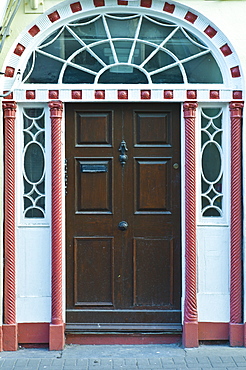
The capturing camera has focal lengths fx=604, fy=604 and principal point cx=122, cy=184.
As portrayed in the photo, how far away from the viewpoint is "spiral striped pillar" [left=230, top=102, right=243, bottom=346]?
6359 mm

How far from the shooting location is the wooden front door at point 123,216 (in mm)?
6555

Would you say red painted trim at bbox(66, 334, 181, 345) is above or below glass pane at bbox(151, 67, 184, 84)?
below

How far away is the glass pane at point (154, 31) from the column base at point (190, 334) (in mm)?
3018

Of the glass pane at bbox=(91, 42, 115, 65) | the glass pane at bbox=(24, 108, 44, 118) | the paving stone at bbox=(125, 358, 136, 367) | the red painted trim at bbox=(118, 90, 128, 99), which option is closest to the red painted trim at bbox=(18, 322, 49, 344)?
the paving stone at bbox=(125, 358, 136, 367)

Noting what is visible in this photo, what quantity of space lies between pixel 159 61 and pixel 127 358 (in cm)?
314

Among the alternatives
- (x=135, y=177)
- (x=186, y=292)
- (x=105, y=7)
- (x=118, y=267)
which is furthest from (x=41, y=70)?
(x=186, y=292)

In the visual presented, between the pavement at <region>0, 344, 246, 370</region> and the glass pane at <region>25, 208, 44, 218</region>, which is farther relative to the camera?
the glass pane at <region>25, 208, 44, 218</region>

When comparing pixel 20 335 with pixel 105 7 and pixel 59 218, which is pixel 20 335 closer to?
pixel 59 218

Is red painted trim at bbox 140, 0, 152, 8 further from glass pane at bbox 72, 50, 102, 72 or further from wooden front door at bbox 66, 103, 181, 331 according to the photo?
wooden front door at bbox 66, 103, 181, 331

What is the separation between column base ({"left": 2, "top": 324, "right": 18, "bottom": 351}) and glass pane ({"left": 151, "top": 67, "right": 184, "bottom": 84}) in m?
3.03

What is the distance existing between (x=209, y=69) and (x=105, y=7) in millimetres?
1280

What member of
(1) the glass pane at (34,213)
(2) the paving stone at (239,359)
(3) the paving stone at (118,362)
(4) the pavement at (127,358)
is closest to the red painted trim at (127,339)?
(4) the pavement at (127,358)

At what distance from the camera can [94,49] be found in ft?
21.2

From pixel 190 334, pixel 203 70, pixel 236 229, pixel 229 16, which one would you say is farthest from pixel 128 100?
pixel 190 334
